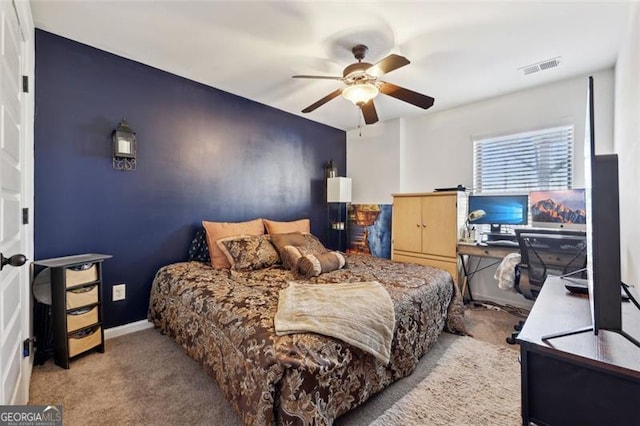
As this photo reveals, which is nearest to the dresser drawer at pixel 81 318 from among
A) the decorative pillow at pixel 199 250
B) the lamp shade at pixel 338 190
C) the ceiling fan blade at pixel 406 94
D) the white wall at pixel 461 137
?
the decorative pillow at pixel 199 250

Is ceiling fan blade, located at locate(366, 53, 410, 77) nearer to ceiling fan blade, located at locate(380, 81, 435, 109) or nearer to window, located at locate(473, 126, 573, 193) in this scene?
ceiling fan blade, located at locate(380, 81, 435, 109)

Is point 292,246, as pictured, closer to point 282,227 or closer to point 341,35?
point 282,227

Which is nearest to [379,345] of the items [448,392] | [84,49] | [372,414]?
[372,414]

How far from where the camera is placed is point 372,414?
1.58 metres

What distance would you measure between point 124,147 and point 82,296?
125 centimetres

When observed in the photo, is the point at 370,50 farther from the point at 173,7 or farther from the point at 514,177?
the point at 514,177

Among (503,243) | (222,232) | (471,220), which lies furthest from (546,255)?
(222,232)

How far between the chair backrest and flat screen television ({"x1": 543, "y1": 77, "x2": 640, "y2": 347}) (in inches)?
64.7

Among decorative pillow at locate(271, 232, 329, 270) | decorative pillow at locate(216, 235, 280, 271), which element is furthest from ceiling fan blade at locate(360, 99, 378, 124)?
decorative pillow at locate(216, 235, 280, 271)

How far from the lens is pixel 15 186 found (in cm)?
155

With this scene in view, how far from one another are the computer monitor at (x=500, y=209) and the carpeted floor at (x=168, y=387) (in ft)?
4.63

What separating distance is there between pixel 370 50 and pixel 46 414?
10.0 feet

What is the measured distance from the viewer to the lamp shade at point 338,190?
13.9ft

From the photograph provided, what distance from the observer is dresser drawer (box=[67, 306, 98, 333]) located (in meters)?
2.01
